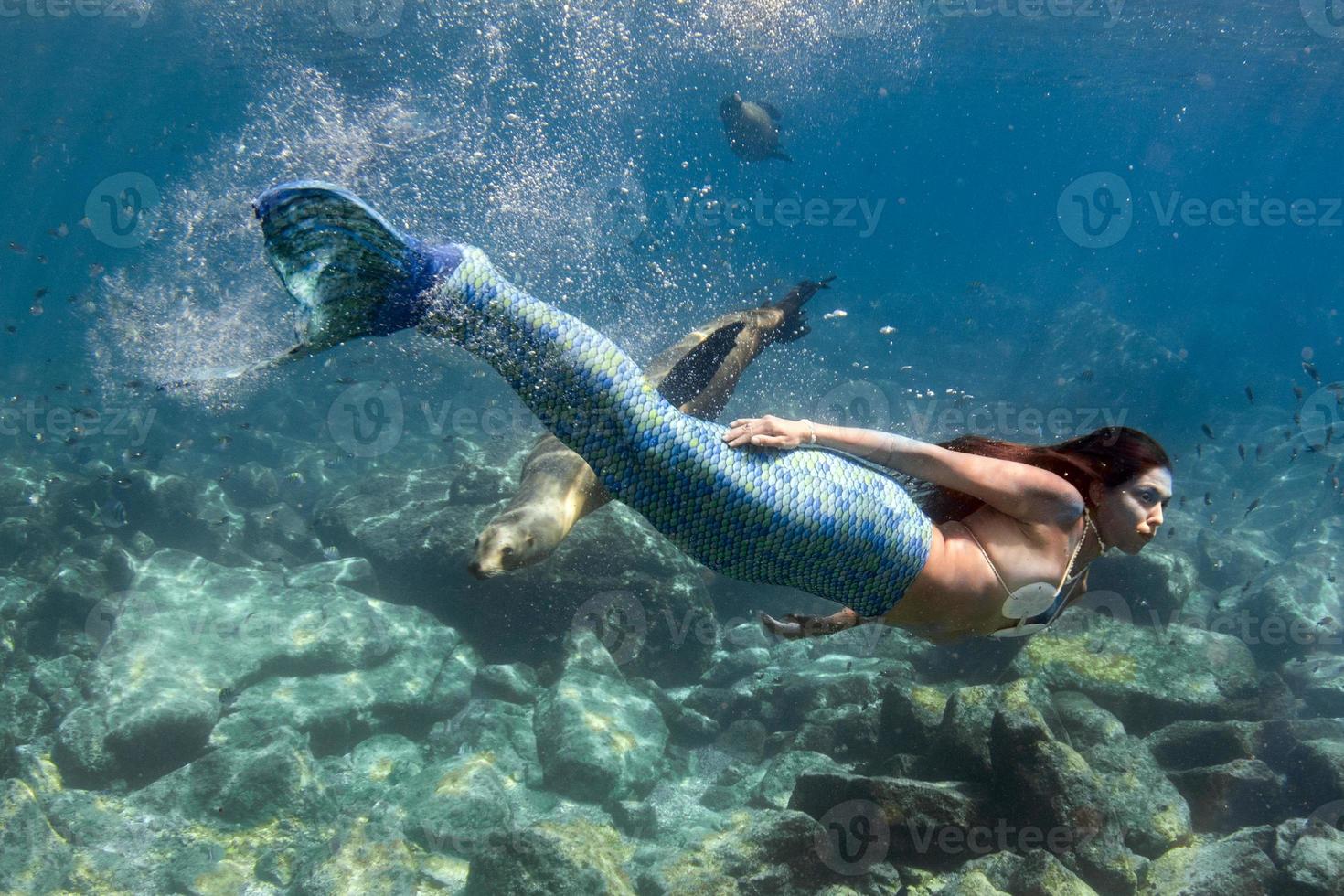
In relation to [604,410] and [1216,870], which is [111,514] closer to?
[604,410]

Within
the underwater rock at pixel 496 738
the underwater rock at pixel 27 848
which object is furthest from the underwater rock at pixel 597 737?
the underwater rock at pixel 27 848

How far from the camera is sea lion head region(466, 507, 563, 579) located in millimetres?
3215

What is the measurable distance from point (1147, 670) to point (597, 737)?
20.8 ft

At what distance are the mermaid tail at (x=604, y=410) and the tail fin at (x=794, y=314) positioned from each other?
4.58 meters

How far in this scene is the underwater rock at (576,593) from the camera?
838 cm

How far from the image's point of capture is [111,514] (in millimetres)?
11938

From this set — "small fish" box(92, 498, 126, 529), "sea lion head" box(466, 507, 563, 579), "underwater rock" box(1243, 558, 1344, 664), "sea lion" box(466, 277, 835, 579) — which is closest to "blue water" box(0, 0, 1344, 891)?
"small fish" box(92, 498, 126, 529)

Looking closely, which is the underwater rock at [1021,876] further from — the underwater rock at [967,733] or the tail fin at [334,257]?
the tail fin at [334,257]

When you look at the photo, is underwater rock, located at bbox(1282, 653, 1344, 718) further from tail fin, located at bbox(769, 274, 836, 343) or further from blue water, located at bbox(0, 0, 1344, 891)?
tail fin, located at bbox(769, 274, 836, 343)

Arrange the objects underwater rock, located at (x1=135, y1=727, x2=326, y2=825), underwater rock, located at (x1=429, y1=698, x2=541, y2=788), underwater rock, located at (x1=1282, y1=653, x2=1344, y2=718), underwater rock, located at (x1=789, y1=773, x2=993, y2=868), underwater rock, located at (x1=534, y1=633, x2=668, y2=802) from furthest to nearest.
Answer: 1. underwater rock, located at (x1=1282, y1=653, x2=1344, y2=718)
2. underwater rock, located at (x1=429, y1=698, x2=541, y2=788)
3. underwater rock, located at (x1=534, y1=633, x2=668, y2=802)
4. underwater rock, located at (x1=135, y1=727, x2=326, y2=825)
5. underwater rock, located at (x1=789, y1=773, x2=993, y2=868)

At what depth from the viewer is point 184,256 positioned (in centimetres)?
3606

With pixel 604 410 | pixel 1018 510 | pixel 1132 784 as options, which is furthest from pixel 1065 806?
pixel 604 410

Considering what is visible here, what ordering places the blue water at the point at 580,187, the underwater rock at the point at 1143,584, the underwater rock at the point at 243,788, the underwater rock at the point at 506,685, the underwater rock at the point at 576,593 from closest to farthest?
the underwater rock at the point at 243,788, the underwater rock at the point at 506,685, the underwater rock at the point at 576,593, the underwater rock at the point at 1143,584, the blue water at the point at 580,187

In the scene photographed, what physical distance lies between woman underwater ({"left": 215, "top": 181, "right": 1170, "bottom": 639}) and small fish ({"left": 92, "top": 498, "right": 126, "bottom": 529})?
12114mm
